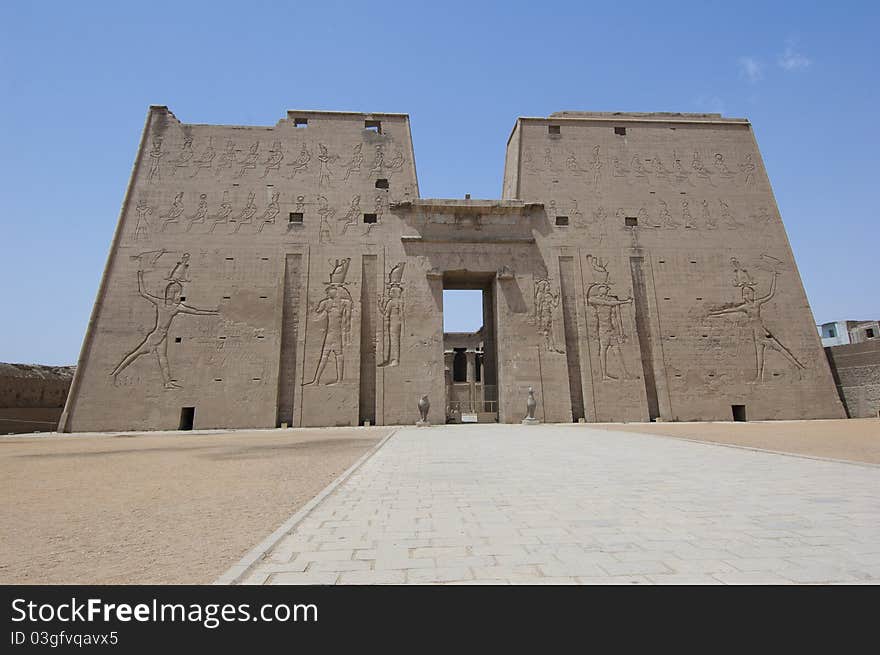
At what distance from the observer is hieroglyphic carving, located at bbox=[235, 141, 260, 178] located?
18641mm

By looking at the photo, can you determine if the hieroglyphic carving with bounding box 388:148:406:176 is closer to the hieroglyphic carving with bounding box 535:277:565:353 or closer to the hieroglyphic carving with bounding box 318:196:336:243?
the hieroglyphic carving with bounding box 318:196:336:243

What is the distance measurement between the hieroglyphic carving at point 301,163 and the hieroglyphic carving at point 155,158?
506 cm

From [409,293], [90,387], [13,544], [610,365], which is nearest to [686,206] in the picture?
[610,365]

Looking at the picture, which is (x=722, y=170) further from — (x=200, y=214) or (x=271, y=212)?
(x=200, y=214)

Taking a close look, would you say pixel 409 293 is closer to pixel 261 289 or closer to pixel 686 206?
pixel 261 289

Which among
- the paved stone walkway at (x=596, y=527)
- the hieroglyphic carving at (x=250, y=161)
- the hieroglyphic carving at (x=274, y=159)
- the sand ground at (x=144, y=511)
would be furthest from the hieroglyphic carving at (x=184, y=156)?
the paved stone walkway at (x=596, y=527)

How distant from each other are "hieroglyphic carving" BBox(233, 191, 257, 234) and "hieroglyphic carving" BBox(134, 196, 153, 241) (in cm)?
329

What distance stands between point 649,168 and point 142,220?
67.6ft

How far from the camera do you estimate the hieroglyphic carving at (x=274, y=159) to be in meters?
18.7

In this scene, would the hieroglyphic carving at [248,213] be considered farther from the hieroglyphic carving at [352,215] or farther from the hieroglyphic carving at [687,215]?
the hieroglyphic carving at [687,215]

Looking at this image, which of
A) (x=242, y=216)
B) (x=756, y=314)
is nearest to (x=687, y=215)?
(x=756, y=314)

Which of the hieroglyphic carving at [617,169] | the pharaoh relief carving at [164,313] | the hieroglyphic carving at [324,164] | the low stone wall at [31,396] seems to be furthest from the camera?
the hieroglyphic carving at [617,169]

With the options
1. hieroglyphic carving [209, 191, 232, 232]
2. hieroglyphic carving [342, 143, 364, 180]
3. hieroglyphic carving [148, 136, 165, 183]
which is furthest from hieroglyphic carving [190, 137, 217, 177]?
hieroglyphic carving [342, 143, 364, 180]
